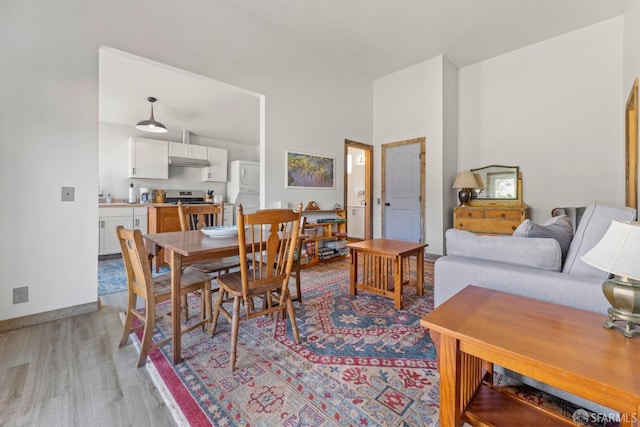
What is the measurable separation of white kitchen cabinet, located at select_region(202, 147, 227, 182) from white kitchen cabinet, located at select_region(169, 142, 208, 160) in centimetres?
14

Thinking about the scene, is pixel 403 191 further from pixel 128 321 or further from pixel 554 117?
pixel 128 321

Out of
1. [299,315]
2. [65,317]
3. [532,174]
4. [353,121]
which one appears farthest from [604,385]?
[353,121]

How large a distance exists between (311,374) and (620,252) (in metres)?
1.49

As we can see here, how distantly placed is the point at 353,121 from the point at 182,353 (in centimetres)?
437

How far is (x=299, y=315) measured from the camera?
2.37 metres

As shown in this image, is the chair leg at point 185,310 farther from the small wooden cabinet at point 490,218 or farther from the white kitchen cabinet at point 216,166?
the white kitchen cabinet at point 216,166

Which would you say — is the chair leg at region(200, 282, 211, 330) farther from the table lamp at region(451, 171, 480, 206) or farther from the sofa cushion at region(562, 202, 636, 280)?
the table lamp at region(451, 171, 480, 206)

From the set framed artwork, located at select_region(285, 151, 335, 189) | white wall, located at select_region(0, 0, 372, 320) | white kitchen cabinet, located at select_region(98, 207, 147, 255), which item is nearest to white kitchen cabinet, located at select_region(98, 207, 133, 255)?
white kitchen cabinet, located at select_region(98, 207, 147, 255)

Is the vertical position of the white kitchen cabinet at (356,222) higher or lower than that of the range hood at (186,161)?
lower

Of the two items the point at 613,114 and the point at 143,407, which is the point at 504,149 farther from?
the point at 143,407

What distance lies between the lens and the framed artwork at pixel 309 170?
158 inches

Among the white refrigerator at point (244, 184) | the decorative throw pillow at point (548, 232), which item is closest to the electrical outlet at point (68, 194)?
the decorative throw pillow at point (548, 232)

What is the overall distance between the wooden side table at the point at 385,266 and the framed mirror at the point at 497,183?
2401mm

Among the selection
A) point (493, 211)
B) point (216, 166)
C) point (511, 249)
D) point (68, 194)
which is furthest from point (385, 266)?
point (216, 166)
